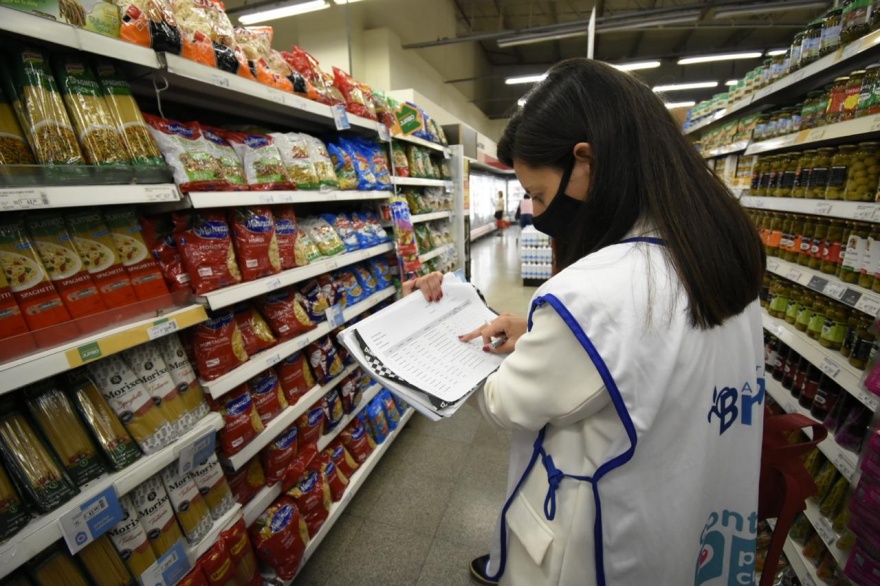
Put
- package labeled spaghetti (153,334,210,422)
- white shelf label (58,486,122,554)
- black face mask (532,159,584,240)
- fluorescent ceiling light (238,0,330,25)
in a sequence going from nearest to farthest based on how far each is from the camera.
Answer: black face mask (532,159,584,240)
white shelf label (58,486,122,554)
package labeled spaghetti (153,334,210,422)
fluorescent ceiling light (238,0,330,25)

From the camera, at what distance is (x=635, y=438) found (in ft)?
2.00

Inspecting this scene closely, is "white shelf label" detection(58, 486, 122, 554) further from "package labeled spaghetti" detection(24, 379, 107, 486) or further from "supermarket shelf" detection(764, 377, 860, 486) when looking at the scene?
"supermarket shelf" detection(764, 377, 860, 486)

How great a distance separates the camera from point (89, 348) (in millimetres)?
917

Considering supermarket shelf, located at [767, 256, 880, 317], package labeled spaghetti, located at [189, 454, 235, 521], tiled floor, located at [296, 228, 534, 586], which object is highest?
supermarket shelf, located at [767, 256, 880, 317]

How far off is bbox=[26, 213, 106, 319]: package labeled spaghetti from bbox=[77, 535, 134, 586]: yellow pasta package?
0.61 m

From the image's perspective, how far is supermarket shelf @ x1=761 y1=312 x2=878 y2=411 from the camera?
1.25m

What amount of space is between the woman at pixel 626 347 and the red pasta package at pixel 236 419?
1052 millimetres

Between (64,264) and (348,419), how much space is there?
4.74ft

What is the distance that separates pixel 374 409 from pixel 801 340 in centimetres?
215

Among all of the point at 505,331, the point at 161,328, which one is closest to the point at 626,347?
the point at 505,331

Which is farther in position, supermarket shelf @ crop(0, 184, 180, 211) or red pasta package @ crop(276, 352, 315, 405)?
red pasta package @ crop(276, 352, 315, 405)

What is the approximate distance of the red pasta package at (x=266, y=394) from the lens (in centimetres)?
152

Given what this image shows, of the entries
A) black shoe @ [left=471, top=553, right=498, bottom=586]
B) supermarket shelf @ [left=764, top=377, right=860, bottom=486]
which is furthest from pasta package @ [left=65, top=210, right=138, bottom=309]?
supermarket shelf @ [left=764, top=377, right=860, bottom=486]

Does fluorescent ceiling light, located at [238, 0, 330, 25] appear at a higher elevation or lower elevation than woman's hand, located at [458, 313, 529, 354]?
higher
